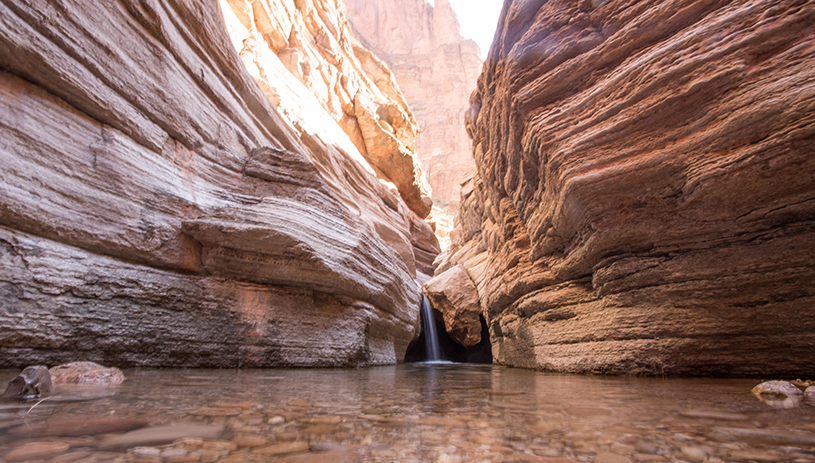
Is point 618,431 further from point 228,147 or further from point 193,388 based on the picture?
point 228,147

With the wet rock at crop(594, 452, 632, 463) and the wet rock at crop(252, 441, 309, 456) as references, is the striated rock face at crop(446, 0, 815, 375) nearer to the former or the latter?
the wet rock at crop(594, 452, 632, 463)

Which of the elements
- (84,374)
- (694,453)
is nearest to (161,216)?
(84,374)

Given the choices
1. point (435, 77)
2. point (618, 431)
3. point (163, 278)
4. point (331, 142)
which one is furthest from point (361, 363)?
point (435, 77)

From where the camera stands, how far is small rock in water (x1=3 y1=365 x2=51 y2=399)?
7.52 feet

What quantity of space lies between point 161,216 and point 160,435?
4563 mm

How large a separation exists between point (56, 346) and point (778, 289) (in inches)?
326

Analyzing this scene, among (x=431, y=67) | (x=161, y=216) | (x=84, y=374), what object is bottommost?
(x=84, y=374)

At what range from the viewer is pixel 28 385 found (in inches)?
92.0

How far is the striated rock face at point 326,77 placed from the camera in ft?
44.3

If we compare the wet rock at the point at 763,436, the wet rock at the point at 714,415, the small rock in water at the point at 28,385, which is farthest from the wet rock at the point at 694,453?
the small rock in water at the point at 28,385

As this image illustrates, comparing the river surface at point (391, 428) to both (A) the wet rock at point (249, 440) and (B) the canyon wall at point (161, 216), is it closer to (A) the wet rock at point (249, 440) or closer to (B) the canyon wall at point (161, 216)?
(A) the wet rock at point (249, 440)

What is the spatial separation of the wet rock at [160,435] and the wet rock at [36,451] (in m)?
0.12

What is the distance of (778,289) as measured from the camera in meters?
4.21

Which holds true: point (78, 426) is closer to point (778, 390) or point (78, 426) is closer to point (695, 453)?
point (695, 453)
